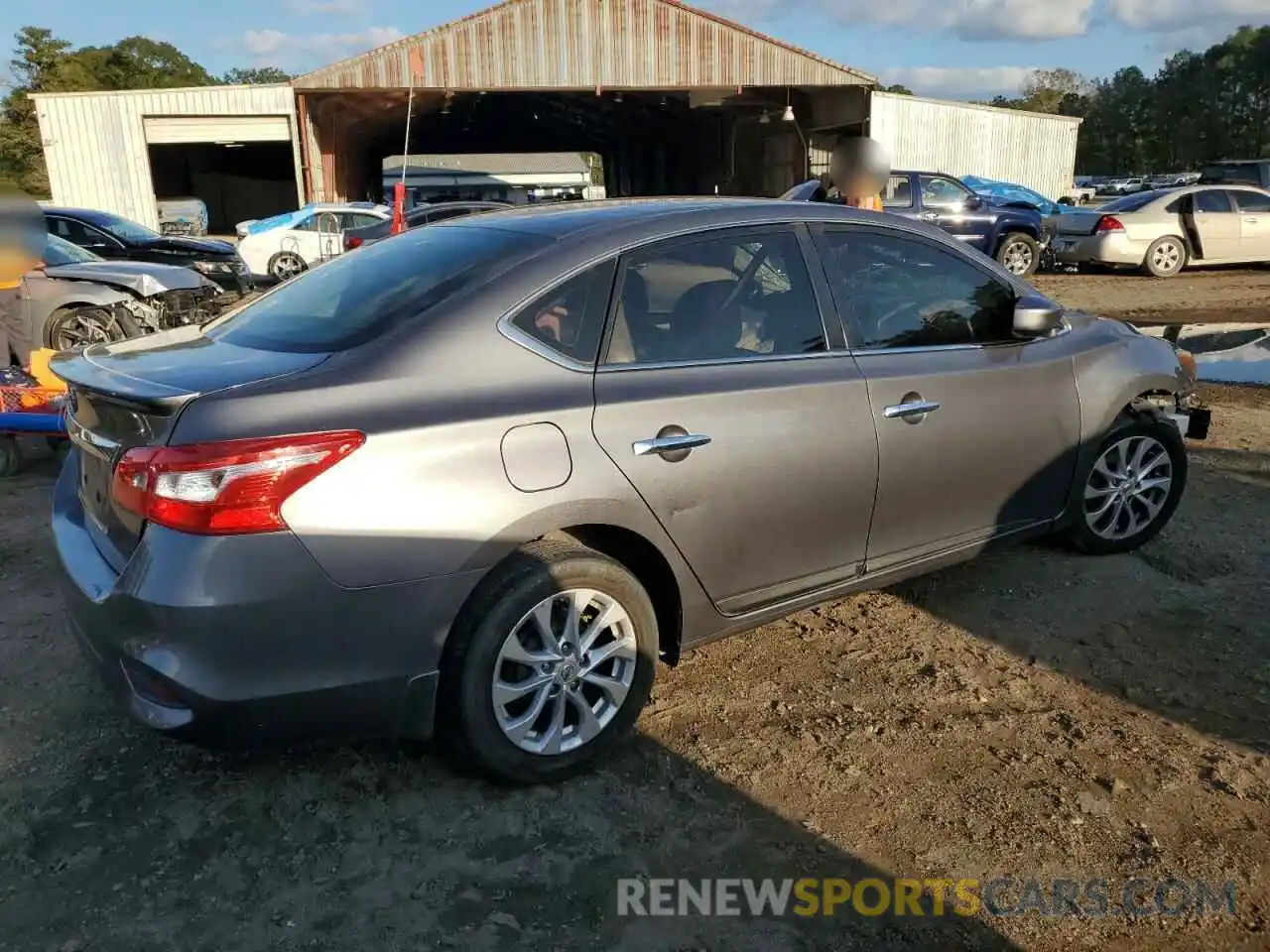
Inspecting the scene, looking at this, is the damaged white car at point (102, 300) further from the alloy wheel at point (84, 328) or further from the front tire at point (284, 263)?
the front tire at point (284, 263)

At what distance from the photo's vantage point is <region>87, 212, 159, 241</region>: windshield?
44.1 ft

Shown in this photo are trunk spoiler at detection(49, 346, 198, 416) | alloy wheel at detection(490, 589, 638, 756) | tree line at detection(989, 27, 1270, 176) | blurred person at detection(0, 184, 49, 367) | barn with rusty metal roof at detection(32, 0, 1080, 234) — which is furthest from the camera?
tree line at detection(989, 27, 1270, 176)

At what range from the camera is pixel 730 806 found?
2859 mm

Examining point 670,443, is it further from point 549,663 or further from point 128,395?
point 128,395

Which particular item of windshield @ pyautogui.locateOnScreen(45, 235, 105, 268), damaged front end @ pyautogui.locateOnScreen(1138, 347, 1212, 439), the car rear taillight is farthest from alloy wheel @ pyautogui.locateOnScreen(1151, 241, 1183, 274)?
the car rear taillight

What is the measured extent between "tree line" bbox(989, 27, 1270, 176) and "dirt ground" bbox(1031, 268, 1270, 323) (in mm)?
56232

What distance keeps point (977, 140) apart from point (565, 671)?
27.4 meters

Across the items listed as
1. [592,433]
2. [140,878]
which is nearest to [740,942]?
[592,433]

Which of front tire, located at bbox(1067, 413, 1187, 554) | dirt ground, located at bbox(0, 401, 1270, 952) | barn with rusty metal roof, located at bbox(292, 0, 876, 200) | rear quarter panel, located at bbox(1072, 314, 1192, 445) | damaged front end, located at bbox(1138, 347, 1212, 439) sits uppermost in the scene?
barn with rusty metal roof, located at bbox(292, 0, 876, 200)

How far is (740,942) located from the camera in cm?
237

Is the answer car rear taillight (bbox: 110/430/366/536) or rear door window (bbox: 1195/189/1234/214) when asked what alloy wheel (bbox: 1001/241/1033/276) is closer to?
rear door window (bbox: 1195/189/1234/214)

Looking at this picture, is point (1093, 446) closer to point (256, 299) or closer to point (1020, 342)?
point (1020, 342)

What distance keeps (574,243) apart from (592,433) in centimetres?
64

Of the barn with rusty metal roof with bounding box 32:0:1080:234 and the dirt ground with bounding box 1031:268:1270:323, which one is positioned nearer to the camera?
the dirt ground with bounding box 1031:268:1270:323
